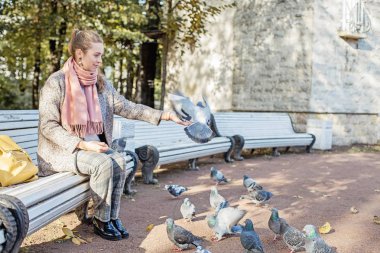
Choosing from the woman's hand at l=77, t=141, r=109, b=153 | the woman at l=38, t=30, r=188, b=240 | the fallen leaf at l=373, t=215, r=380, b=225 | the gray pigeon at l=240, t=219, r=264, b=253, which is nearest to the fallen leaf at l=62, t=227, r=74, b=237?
the woman at l=38, t=30, r=188, b=240

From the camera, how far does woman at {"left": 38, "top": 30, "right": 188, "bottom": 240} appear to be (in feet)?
12.6

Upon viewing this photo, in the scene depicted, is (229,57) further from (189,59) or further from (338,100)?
(338,100)

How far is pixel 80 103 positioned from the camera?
12.9ft

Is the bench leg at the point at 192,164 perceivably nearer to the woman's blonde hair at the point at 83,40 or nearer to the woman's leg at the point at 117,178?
the woman's leg at the point at 117,178

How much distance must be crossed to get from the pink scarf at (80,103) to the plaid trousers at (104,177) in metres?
0.21

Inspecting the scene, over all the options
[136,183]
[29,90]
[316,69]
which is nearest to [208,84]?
[316,69]

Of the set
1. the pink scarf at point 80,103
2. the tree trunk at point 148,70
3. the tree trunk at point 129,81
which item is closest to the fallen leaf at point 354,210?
the pink scarf at point 80,103

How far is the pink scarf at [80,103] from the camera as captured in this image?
391cm

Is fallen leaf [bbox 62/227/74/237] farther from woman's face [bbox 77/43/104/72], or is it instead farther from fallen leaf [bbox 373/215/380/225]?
fallen leaf [bbox 373/215/380/225]

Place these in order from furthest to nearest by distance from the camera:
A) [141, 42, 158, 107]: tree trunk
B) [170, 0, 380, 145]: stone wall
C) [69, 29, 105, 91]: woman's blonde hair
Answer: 1. [141, 42, 158, 107]: tree trunk
2. [170, 0, 380, 145]: stone wall
3. [69, 29, 105, 91]: woman's blonde hair

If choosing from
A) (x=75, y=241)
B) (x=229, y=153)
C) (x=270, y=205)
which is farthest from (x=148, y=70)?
(x=75, y=241)

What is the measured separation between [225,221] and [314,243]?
82 centimetres

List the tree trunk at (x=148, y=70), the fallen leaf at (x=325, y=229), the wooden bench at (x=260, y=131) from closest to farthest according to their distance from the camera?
1. the fallen leaf at (x=325, y=229)
2. the wooden bench at (x=260, y=131)
3. the tree trunk at (x=148, y=70)

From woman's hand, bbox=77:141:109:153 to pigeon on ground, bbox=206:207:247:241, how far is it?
119 cm
